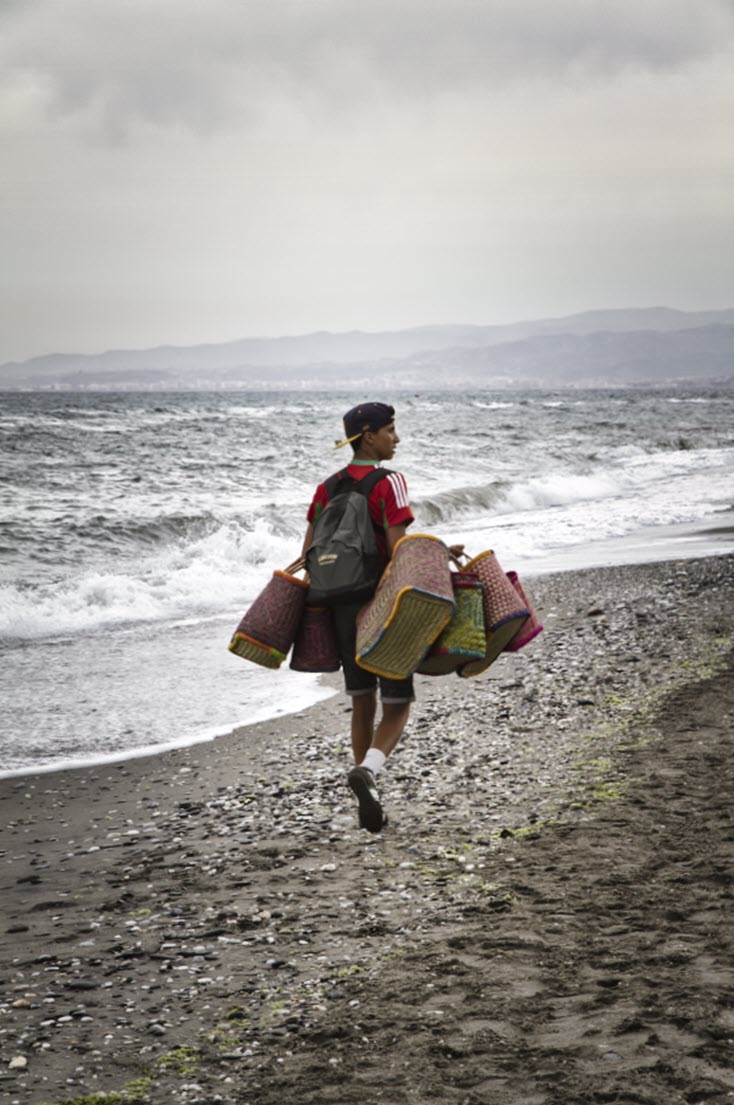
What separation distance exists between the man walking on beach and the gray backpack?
0.14ft

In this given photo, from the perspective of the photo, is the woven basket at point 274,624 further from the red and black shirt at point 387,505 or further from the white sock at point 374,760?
the white sock at point 374,760

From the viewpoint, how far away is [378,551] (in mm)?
4953

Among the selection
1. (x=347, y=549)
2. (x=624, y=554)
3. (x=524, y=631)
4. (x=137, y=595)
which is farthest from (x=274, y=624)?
(x=624, y=554)

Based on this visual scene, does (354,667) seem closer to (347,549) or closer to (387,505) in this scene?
(347,549)

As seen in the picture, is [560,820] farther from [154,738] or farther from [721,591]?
[721,591]

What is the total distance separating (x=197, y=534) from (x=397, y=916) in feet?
55.7

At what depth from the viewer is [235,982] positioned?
391cm

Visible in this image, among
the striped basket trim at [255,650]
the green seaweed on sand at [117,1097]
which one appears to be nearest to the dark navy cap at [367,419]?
the striped basket trim at [255,650]

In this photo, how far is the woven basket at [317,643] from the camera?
5133 mm

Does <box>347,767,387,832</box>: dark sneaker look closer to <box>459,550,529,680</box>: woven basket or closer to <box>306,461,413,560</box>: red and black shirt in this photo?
<box>459,550,529,680</box>: woven basket

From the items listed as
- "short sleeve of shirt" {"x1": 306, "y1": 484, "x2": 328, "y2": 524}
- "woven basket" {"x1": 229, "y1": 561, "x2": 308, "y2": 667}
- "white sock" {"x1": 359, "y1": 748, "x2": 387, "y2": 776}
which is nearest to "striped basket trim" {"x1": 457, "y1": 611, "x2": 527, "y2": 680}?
"white sock" {"x1": 359, "y1": 748, "x2": 387, "y2": 776}

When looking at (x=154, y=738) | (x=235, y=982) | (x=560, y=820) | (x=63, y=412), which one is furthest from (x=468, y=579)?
(x=63, y=412)

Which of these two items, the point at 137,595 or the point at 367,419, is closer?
the point at 367,419

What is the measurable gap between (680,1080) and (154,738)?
17.8ft
